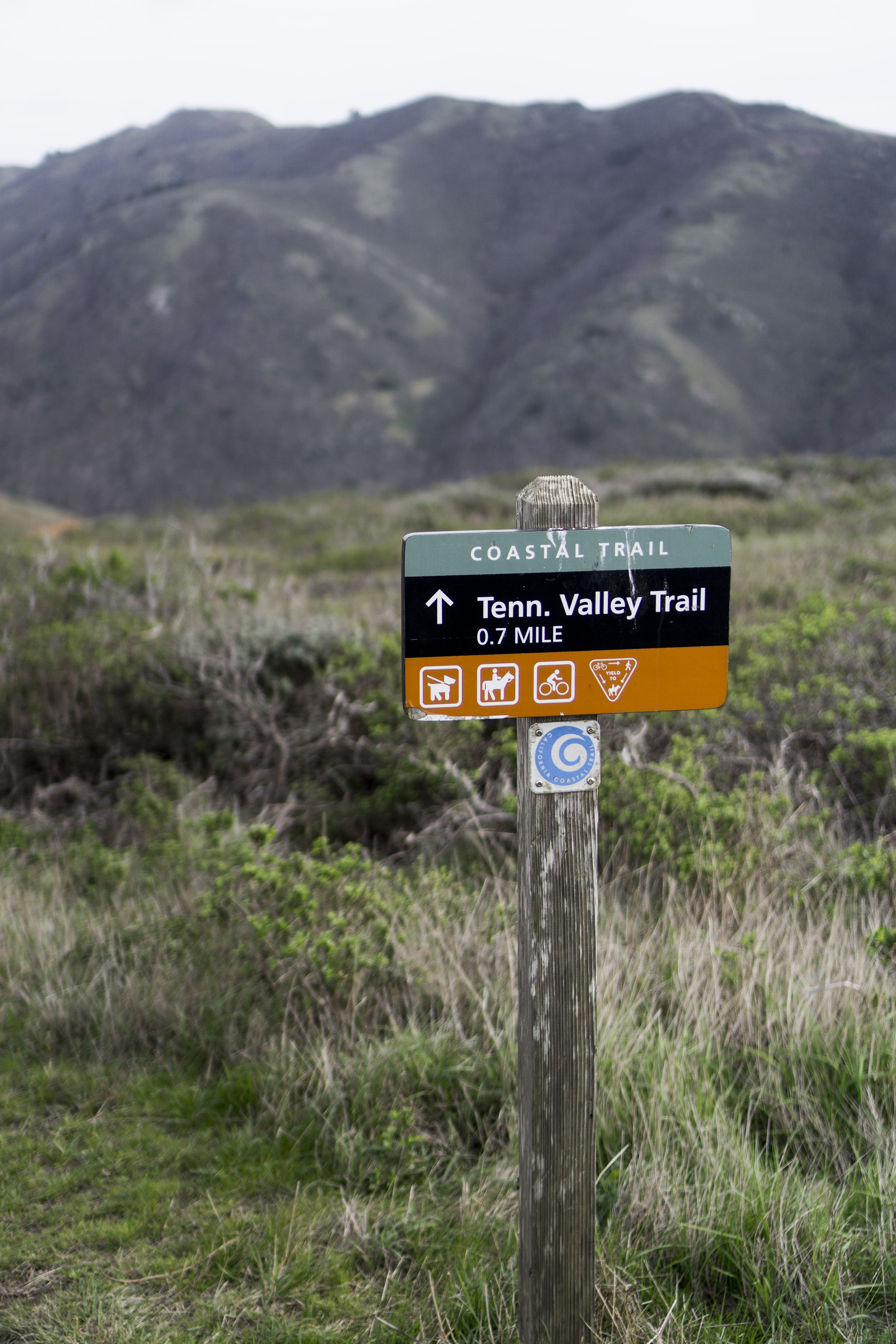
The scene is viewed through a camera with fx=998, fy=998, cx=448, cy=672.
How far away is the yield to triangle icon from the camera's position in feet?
5.85

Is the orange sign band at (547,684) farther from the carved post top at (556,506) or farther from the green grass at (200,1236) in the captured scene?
the green grass at (200,1236)

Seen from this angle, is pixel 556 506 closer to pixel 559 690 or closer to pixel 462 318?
pixel 559 690

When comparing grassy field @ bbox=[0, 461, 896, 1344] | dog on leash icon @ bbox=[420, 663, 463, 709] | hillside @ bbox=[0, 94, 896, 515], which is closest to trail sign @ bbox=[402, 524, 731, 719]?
dog on leash icon @ bbox=[420, 663, 463, 709]

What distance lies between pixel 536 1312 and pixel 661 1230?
1.60 ft

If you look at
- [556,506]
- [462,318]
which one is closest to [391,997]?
[556,506]

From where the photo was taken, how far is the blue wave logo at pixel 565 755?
179 cm

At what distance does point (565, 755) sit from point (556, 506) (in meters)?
0.44

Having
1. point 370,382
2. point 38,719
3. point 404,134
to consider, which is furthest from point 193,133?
point 38,719

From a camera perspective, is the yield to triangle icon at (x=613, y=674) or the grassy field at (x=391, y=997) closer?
the yield to triangle icon at (x=613, y=674)

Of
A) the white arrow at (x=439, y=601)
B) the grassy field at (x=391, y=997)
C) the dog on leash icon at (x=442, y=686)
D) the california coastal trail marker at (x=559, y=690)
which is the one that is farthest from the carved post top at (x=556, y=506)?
the grassy field at (x=391, y=997)

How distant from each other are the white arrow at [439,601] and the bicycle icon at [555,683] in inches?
7.4

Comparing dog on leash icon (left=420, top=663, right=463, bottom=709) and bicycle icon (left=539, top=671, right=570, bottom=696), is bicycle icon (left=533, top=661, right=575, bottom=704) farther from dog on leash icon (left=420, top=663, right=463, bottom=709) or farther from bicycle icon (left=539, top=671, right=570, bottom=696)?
dog on leash icon (left=420, top=663, right=463, bottom=709)

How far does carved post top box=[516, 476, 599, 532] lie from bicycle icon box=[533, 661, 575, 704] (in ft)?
0.79

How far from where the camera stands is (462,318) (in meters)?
79.1
